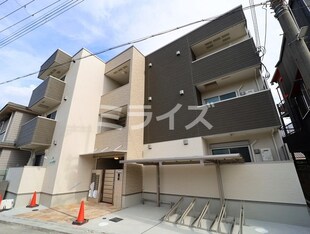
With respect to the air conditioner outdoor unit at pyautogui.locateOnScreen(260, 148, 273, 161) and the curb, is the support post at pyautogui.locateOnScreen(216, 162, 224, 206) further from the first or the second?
the curb

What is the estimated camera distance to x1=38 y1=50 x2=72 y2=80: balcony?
10.1 m

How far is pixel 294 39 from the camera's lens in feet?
9.32

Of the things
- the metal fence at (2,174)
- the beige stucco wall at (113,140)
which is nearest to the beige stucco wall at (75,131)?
the beige stucco wall at (113,140)

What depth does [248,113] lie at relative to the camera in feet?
20.7

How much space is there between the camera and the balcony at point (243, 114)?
5.93 meters

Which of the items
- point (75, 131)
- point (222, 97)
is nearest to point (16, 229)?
point (75, 131)

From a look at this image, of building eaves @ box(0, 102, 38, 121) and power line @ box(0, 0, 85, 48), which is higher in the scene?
power line @ box(0, 0, 85, 48)

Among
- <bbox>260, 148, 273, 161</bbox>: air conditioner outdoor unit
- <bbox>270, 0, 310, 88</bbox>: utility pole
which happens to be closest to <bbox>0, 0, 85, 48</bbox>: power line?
<bbox>270, 0, 310, 88</bbox>: utility pole

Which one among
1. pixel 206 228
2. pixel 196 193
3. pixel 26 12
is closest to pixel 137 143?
pixel 196 193

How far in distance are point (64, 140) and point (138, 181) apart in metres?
4.29

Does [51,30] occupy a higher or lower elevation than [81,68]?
lower

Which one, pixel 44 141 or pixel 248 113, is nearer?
pixel 248 113

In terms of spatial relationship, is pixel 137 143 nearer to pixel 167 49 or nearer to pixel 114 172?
pixel 114 172

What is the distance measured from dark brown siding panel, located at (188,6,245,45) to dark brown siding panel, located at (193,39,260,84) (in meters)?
1.36
